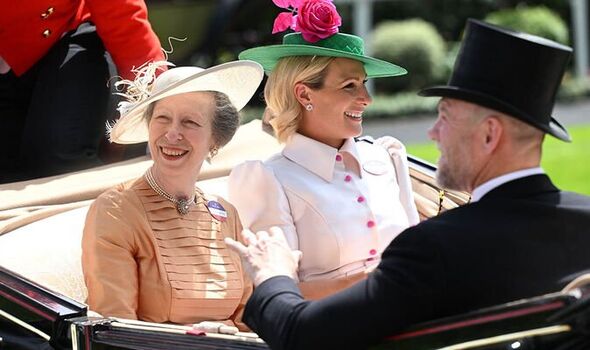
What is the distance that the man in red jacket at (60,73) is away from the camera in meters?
4.00

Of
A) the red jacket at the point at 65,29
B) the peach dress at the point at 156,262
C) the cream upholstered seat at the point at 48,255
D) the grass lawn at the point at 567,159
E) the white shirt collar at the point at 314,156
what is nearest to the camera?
the peach dress at the point at 156,262

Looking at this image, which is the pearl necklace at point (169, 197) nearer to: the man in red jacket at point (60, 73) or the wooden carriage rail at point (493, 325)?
the man in red jacket at point (60, 73)

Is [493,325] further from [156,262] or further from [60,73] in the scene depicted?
[60,73]

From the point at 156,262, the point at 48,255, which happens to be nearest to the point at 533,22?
the point at 48,255

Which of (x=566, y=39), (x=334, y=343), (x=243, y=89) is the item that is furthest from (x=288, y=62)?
(x=566, y=39)

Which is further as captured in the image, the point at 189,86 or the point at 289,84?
the point at 289,84

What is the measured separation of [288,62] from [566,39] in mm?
16180

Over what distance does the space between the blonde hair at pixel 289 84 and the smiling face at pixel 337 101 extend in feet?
0.06

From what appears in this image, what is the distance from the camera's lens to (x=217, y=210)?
11.0ft

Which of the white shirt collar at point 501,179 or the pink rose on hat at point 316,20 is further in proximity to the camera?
the pink rose on hat at point 316,20

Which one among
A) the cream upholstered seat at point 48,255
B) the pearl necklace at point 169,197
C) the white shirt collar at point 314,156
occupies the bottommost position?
the cream upholstered seat at point 48,255

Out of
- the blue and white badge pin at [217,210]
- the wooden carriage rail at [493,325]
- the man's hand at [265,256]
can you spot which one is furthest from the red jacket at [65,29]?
the wooden carriage rail at [493,325]

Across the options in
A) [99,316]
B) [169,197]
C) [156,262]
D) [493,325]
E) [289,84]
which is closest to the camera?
[493,325]

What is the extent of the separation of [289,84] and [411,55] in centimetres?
1374
